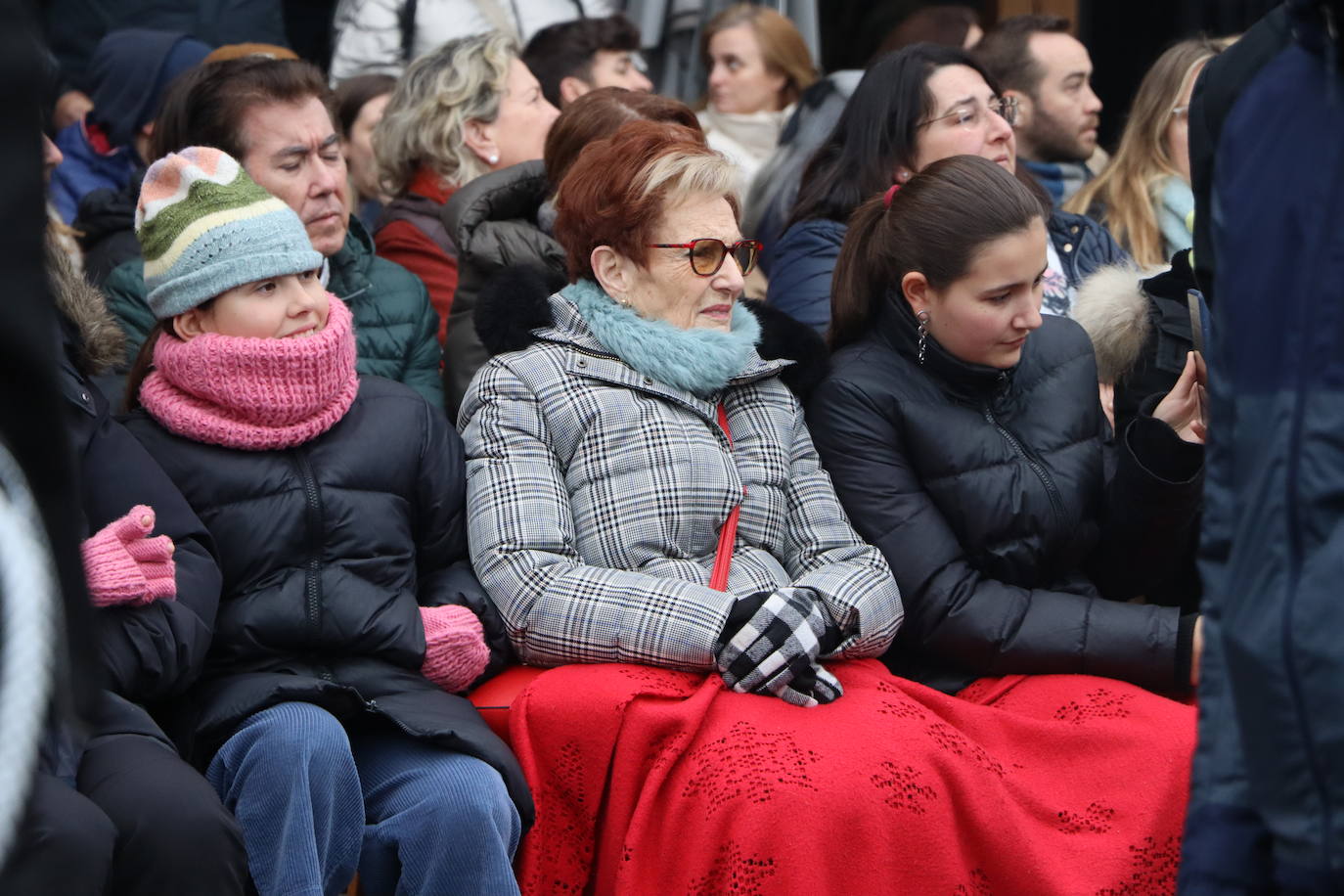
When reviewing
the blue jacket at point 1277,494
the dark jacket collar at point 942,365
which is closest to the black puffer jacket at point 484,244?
the dark jacket collar at point 942,365

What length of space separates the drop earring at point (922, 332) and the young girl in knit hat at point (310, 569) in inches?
38.5

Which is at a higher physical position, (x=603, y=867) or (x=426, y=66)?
(x=426, y=66)

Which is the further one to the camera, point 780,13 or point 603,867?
point 780,13

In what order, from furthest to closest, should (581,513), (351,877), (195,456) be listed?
(581,513)
(195,456)
(351,877)

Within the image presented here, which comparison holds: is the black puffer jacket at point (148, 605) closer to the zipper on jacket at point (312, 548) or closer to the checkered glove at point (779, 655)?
the zipper on jacket at point (312, 548)

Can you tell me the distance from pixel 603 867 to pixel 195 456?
1.05 meters

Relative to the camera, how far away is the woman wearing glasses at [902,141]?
425 cm

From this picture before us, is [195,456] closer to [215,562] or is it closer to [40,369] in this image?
[215,562]

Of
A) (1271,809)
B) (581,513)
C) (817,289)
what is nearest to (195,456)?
(581,513)

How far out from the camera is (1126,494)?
3.40 meters

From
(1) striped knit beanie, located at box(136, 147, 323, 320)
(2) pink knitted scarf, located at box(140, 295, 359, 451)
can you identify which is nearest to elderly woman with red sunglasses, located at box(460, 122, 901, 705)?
(2) pink knitted scarf, located at box(140, 295, 359, 451)

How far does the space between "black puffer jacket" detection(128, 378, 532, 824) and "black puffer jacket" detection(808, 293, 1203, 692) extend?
0.93m

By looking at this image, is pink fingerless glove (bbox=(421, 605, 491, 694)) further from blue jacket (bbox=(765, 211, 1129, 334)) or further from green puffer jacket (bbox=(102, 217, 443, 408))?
blue jacket (bbox=(765, 211, 1129, 334))

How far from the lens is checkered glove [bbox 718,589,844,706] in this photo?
3014mm
